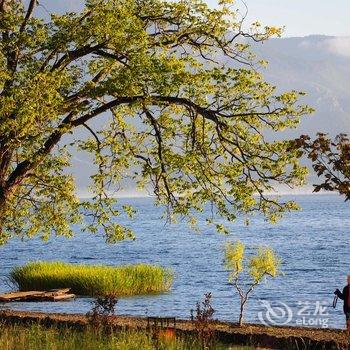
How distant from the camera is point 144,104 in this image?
Result: 24.6m

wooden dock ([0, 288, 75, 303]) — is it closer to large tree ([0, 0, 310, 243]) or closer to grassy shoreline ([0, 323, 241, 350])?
large tree ([0, 0, 310, 243])

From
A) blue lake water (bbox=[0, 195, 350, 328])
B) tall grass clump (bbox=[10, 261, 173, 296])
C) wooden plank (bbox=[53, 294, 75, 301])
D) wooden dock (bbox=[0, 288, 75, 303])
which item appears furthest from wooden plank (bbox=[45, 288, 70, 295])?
blue lake water (bbox=[0, 195, 350, 328])

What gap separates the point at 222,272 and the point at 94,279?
29.5m

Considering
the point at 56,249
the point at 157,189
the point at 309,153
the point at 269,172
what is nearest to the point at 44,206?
the point at 157,189

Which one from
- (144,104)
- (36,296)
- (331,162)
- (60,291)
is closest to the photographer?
(331,162)

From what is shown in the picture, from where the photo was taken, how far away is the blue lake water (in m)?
42.8

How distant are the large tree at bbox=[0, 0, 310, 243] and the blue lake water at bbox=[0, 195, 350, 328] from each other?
267cm

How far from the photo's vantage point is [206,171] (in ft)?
87.7

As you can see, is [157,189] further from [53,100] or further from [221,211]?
[53,100]

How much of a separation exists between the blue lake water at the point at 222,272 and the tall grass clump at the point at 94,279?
3.25 ft

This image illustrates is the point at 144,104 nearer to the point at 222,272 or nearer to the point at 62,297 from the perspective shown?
the point at 62,297

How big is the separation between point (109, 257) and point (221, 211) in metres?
79.2

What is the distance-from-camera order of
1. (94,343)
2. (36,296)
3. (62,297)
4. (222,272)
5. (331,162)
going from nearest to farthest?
(331,162) < (94,343) < (62,297) < (36,296) < (222,272)

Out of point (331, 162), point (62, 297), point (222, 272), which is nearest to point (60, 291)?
point (62, 297)
